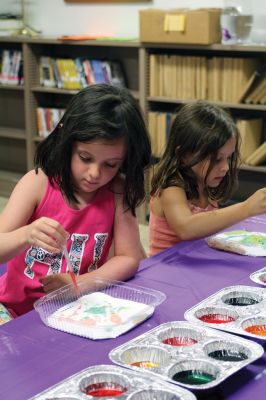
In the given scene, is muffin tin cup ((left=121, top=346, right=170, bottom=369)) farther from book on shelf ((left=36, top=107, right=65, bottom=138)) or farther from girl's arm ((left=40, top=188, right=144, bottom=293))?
book on shelf ((left=36, top=107, right=65, bottom=138))

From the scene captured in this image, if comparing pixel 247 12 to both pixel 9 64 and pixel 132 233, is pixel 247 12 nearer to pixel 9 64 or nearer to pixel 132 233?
pixel 9 64

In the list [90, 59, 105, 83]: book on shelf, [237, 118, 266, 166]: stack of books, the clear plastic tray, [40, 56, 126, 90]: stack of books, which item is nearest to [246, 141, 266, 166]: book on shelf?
[237, 118, 266, 166]: stack of books

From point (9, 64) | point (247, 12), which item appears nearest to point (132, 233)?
point (247, 12)

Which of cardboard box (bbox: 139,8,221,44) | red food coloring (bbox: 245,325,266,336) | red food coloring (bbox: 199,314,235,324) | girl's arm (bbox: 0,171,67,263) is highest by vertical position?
cardboard box (bbox: 139,8,221,44)

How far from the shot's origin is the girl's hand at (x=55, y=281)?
4.68 feet

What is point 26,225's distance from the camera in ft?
4.84

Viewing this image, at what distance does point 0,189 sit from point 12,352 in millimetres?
4060

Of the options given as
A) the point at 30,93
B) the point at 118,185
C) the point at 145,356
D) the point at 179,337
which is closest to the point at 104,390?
the point at 145,356

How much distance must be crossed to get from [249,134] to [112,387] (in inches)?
118

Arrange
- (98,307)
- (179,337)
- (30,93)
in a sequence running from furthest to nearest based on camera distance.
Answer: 1. (30,93)
2. (98,307)
3. (179,337)

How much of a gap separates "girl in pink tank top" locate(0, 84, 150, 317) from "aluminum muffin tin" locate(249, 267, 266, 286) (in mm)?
286

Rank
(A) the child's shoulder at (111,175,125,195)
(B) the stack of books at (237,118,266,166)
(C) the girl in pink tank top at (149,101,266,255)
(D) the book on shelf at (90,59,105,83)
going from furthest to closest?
(D) the book on shelf at (90,59,105,83) → (B) the stack of books at (237,118,266,166) → (C) the girl in pink tank top at (149,101,266,255) → (A) the child's shoulder at (111,175,125,195)

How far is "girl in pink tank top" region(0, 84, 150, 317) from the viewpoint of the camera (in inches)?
55.9

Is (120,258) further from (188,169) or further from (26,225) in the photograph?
(188,169)
